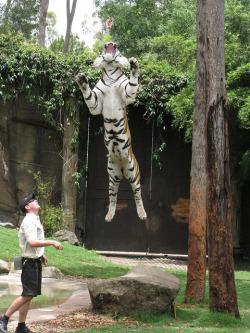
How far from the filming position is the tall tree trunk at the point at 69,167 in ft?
45.2

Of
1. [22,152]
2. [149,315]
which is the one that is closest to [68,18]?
[22,152]

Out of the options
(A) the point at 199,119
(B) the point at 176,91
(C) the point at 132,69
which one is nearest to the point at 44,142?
(B) the point at 176,91

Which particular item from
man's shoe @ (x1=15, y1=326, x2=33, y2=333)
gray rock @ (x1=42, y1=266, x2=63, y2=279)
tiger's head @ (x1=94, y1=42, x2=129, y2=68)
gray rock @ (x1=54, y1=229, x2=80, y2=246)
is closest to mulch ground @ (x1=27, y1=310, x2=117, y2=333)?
man's shoe @ (x1=15, y1=326, x2=33, y2=333)

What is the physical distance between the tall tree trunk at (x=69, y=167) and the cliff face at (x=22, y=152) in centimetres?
84

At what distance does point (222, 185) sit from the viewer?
5.95 metres

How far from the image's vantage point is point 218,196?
234 inches

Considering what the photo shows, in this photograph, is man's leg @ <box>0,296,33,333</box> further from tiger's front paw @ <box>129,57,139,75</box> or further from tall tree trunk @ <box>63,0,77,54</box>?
tall tree trunk @ <box>63,0,77,54</box>

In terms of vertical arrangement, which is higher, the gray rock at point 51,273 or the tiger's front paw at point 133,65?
the tiger's front paw at point 133,65

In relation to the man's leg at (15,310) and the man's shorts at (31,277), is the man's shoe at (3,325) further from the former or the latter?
the man's shorts at (31,277)

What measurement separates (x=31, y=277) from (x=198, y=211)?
337 cm

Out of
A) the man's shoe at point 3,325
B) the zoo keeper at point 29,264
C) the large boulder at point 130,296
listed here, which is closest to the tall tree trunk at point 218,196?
the large boulder at point 130,296

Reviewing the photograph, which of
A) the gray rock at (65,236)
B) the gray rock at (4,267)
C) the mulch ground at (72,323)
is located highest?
the gray rock at (65,236)

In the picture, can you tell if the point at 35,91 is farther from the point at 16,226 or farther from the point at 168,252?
the point at 168,252

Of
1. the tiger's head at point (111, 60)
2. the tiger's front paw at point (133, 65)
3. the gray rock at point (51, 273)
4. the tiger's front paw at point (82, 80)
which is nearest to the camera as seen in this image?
the tiger's front paw at point (133, 65)
